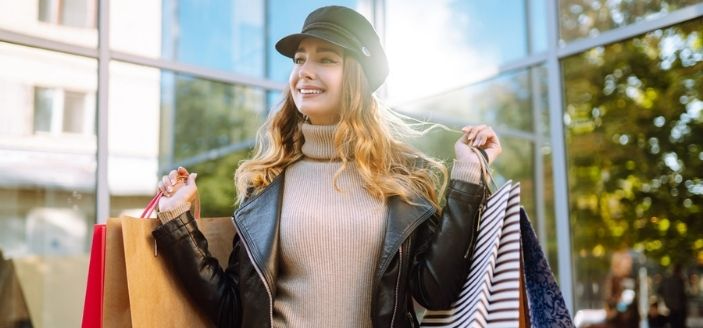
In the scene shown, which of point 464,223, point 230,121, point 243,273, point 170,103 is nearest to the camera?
point 464,223

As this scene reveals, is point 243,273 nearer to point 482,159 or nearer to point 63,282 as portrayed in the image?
point 482,159

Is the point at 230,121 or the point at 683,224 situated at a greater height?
the point at 230,121

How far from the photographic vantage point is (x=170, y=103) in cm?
379

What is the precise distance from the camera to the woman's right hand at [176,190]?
1.61 metres

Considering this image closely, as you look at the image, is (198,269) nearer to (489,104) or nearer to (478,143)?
(478,143)

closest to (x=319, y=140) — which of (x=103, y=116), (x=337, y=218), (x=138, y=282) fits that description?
(x=337, y=218)

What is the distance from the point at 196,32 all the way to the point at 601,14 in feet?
7.74

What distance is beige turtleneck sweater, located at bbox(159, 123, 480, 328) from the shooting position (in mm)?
1602

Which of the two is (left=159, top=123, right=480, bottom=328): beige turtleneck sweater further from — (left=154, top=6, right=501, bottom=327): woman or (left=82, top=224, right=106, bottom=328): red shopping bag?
(left=82, top=224, right=106, bottom=328): red shopping bag

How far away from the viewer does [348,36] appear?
168 centimetres

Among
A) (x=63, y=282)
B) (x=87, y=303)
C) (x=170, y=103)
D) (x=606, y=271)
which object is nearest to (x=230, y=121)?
(x=170, y=103)

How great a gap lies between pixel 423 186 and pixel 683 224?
2.25 metres

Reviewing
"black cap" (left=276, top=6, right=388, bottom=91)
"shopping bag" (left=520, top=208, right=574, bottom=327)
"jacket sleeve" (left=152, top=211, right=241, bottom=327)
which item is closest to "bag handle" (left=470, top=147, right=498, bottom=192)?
"shopping bag" (left=520, top=208, right=574, bottom=327)

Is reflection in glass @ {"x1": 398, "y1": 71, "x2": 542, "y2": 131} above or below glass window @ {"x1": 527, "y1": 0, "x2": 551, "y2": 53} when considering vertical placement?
below
